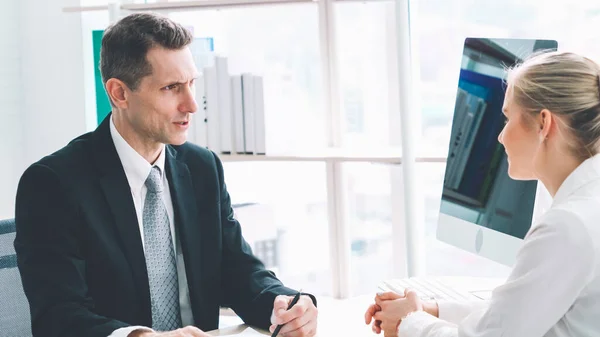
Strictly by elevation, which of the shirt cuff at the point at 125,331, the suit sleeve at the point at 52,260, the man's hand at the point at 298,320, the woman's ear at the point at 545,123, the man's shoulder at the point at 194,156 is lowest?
the man's hand at the point at 298,320

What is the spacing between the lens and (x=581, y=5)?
2.56 metres

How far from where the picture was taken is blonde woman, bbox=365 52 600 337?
1.19 metres

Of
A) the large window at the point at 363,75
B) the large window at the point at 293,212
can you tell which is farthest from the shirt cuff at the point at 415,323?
the large window at the point at 293,212

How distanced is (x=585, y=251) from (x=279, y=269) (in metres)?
2.17

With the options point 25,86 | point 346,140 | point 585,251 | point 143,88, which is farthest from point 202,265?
point 25,86

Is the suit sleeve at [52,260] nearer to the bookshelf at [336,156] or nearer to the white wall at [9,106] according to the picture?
the bookshelf at [336,156]

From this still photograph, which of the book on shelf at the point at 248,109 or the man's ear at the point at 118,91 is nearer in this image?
the man's ear at the point at 118,91

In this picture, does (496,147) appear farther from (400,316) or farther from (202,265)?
(202,265)

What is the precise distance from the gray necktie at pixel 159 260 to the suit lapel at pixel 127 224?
0.12 ft

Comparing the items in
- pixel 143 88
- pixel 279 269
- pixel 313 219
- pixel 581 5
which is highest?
pixel 581 5

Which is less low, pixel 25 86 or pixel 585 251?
pixel 25 86

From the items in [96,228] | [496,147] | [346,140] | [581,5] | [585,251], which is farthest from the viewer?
[346,140]

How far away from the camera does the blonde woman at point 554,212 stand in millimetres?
1188

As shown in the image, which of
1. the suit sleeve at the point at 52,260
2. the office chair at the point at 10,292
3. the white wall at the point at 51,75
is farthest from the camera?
the white wall at the point at 51,75
